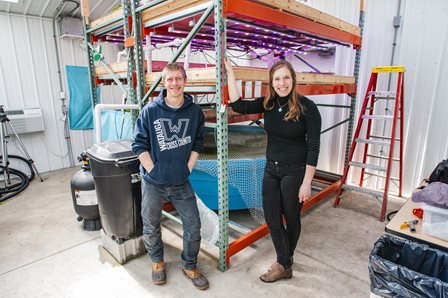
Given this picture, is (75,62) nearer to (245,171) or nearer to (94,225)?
(94,225)

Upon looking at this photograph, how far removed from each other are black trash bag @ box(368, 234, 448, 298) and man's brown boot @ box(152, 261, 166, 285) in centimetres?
159

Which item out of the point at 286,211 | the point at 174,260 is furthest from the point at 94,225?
the point at 286,211

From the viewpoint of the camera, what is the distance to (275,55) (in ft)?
15.4

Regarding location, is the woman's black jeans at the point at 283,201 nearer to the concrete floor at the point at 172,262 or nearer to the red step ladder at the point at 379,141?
the concrete floor at the point at 172,262

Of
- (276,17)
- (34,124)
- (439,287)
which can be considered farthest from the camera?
(34,124)

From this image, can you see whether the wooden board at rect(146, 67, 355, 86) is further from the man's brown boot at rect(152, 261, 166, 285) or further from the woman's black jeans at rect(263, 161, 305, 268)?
the man's brown boot at rect(152, 261, 166, 285)

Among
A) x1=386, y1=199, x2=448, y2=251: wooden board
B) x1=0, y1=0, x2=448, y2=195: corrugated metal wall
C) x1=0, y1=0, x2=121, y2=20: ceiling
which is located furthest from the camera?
x1=0, y1=0, x2=121, y2=20: ceiling

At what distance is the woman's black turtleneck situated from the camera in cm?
198

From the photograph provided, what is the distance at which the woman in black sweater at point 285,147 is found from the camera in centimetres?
199

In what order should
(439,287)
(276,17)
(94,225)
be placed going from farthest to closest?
(94,225), (276,17), (439,287)

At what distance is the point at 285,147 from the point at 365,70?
2.92 m

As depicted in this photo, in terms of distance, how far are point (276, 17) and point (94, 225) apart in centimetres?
295

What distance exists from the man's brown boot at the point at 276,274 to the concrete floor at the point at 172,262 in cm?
5

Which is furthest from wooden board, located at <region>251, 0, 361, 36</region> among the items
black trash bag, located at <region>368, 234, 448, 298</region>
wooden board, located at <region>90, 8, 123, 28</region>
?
black trash bag, located at <region>368, 234, 448, 298</region>
